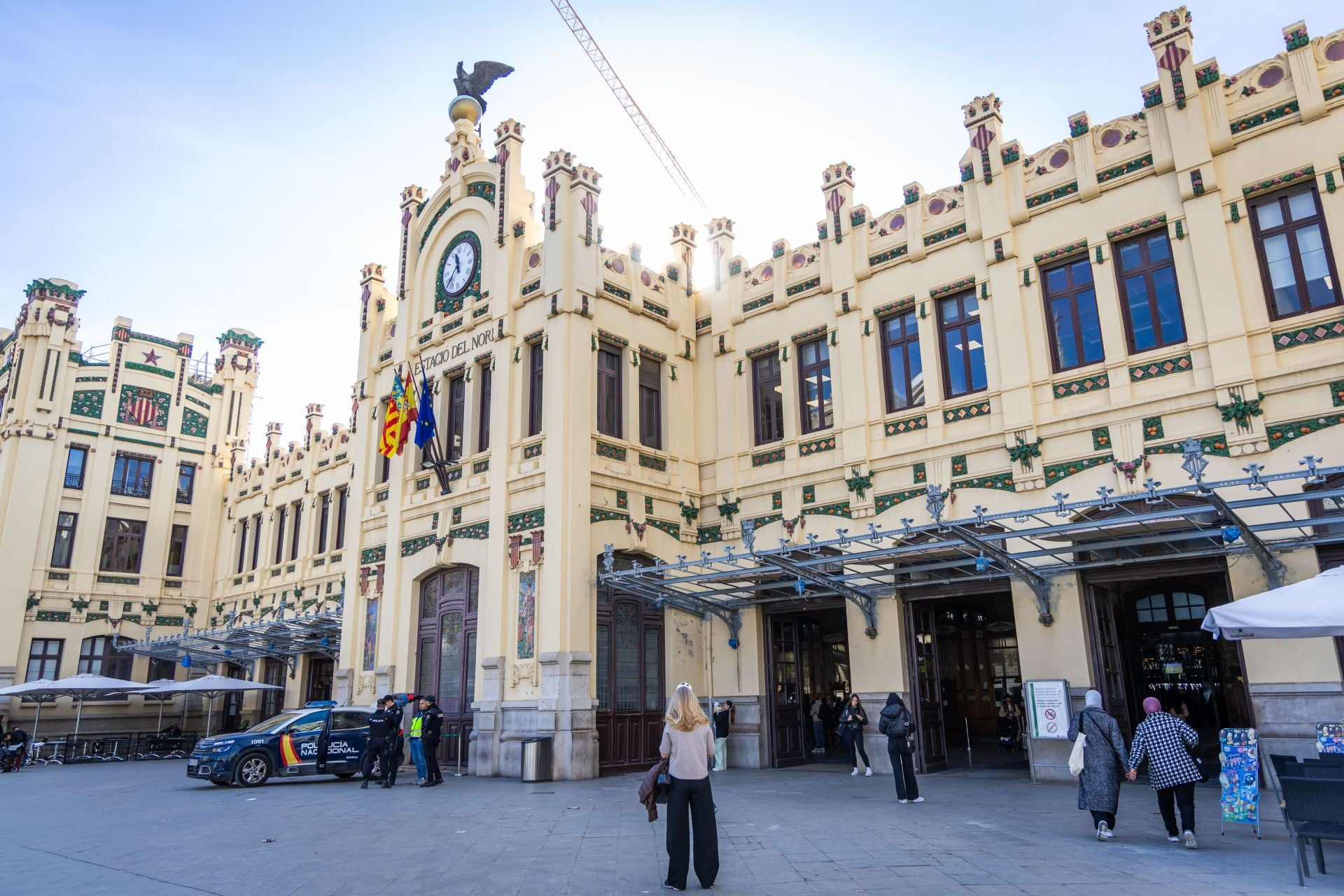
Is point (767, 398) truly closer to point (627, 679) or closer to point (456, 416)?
point (627, 679)

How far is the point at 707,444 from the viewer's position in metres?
21.4

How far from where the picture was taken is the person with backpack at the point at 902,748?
1302cm

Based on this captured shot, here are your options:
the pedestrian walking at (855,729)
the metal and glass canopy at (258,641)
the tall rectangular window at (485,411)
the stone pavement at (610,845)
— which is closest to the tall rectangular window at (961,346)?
the pedestrian walking at (855,729)

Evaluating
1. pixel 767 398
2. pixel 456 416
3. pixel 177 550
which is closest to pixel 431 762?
pixel 456 416

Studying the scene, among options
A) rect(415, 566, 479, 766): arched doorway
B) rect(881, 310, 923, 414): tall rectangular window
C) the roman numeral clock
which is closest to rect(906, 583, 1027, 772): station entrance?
rect(881, 310, 923, 414): tall rectangular window

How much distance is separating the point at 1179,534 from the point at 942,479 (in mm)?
5103

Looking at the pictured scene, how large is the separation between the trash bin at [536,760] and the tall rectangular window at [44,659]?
2324 centimetres

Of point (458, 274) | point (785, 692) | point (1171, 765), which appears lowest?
point (1171, 765)

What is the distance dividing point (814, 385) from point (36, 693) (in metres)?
25.0

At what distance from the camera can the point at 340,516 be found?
30516mm

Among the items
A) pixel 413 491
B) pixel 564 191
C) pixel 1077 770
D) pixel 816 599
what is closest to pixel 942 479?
pixel 816 599

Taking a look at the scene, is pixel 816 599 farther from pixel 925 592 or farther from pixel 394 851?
pixel 394 851

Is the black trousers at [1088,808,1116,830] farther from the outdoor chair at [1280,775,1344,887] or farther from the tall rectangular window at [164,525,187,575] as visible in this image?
the tall rectangular window at [164,525,187,575]

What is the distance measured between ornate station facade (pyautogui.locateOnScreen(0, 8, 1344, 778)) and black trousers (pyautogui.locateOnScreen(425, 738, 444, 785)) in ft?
5.38
